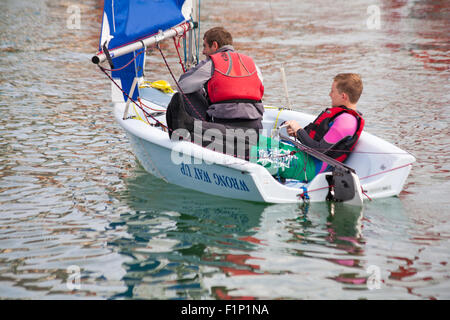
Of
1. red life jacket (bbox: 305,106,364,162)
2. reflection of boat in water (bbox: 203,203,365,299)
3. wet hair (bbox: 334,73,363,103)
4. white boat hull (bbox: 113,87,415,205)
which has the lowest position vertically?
reflection of boat in water (bbox: 203,203,365,299)

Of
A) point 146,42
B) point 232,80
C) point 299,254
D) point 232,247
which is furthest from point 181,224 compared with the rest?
point 146,42

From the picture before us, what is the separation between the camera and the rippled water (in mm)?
3814

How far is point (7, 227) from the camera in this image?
4.73m

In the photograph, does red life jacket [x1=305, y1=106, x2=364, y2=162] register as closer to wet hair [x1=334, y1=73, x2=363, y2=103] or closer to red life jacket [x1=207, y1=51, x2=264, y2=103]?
wet hair [x1=334, y1=73, x2=363, y2=103]

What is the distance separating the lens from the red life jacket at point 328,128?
5137mm

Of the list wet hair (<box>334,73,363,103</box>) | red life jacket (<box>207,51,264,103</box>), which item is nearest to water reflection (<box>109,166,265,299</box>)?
red life jacket (<box>207,51,264,103</box>)

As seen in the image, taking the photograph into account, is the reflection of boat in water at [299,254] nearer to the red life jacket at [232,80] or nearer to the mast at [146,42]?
the red life jacket at [232,80]

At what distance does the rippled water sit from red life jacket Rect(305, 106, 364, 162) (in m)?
0.50

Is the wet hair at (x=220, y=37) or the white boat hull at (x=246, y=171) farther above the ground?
the wet hair at (x=220, y=37)

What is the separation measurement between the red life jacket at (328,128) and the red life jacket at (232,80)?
68 cm

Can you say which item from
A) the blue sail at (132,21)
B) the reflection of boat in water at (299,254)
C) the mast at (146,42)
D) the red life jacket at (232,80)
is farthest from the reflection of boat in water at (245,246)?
the blue sail at (132,21)

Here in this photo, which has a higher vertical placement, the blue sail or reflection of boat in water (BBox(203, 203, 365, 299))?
the blue sail

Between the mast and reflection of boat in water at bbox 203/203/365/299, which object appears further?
the mast
